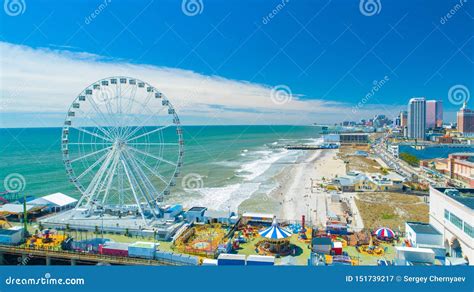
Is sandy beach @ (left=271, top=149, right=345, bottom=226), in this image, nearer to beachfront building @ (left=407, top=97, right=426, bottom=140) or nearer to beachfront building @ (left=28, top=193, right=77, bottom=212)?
beachfront building @ (left=28, top=193, right=77, bottom=212)

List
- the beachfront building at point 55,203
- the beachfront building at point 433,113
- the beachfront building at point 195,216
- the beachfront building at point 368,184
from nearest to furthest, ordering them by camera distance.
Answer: the beachfront building at point 195,216 → the beachfront building at point 55,203 → the beachfront building at point 368,184 → the beachfront building at point 433,113

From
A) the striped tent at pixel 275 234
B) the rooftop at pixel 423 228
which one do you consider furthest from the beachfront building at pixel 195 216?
the rooftop at pixel 423 228

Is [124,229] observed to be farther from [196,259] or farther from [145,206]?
[196,259]

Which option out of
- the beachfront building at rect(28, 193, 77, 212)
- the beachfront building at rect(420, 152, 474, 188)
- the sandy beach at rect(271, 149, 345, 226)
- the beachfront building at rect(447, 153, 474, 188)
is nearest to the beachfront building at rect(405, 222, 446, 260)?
the sandy beach at rect(271, 149, 345, 226)

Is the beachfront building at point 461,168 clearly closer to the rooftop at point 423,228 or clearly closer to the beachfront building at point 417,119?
the rooftop at point 423,228

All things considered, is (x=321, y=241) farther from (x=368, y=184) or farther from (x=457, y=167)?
(x=457, y=167)

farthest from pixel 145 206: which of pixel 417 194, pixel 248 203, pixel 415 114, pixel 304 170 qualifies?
pixel 415 114
